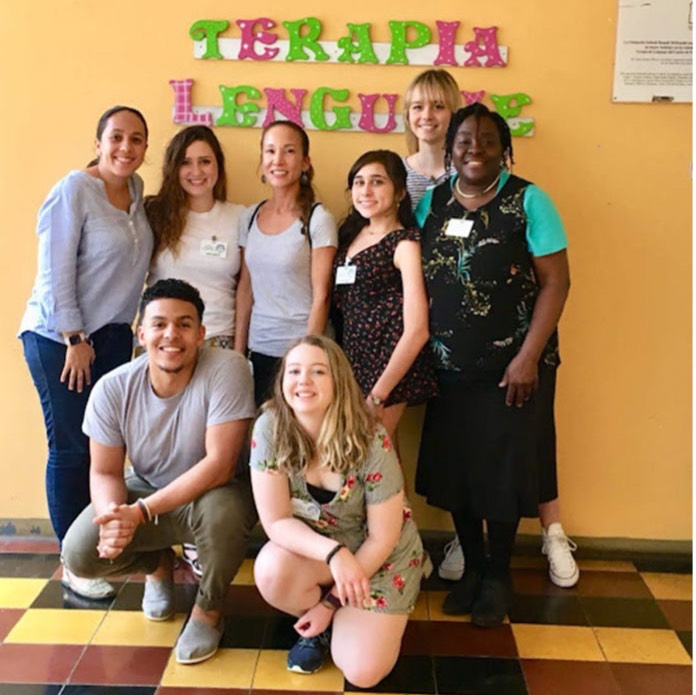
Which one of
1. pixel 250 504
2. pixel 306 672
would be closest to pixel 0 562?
pixel 250 504

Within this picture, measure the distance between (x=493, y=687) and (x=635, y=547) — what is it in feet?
3.40

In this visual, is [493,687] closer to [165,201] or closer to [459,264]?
[459,264]

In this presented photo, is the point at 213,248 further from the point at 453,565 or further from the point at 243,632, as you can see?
the point at 453,565

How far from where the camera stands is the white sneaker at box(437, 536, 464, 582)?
2674mm

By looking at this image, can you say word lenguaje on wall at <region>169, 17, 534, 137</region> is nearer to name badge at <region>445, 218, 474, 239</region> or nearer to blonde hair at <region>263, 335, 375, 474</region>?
name badge at <region>445, 218, 474, 239</region>

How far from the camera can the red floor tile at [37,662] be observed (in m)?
2.12

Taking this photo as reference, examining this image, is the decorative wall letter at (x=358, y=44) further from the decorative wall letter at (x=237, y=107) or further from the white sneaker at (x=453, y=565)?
the white sneaker at (x=453, y=565)

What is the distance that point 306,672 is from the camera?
2156mm

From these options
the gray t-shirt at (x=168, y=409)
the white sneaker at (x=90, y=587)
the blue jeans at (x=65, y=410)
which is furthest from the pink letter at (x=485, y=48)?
the white sneaker at (x=90, y=587)

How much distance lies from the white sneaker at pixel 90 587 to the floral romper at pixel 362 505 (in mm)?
803

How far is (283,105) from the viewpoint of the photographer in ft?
8.77

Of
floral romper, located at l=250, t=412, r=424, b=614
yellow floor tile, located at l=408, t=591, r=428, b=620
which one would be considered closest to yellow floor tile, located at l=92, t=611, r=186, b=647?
floral romper, located at l=250, t=412, r=424, b=614

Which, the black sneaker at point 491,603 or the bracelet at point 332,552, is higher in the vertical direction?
the bracelet at point 332,552

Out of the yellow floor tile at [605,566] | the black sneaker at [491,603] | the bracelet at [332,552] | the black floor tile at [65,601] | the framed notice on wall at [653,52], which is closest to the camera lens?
the bracelet at [332,552]
